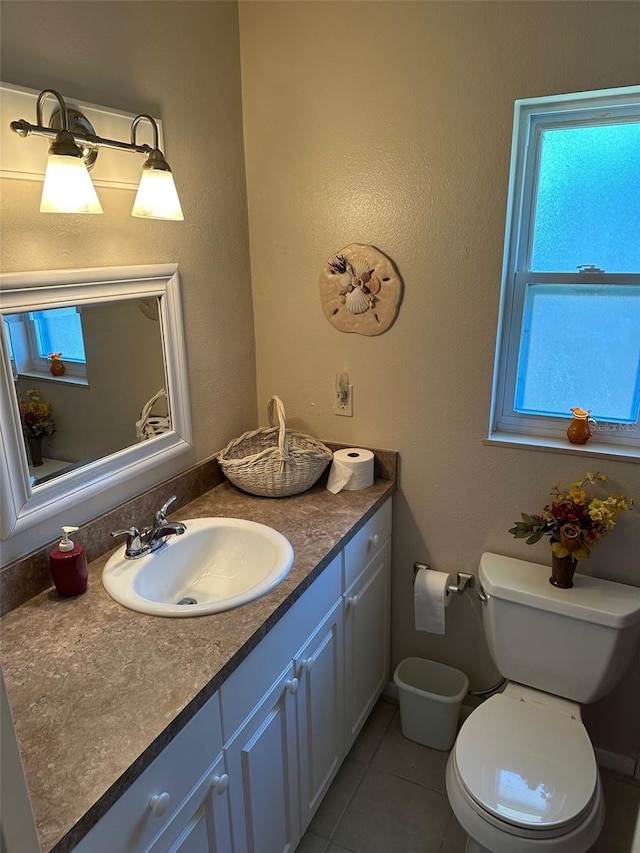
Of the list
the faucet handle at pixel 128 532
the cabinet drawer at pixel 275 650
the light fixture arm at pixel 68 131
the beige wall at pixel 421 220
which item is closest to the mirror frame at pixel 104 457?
the faucet handle at pixel 128 532

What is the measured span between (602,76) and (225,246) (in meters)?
1.13

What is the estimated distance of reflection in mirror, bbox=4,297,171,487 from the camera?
1.30m

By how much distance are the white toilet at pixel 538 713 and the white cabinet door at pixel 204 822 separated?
1.95 feet

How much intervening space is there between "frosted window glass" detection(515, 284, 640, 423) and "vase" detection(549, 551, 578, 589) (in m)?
0.44

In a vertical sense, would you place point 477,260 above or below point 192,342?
above

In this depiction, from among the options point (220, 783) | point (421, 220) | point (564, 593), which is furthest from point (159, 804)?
point (421, 220)

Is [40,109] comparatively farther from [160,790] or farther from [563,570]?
[563,570]

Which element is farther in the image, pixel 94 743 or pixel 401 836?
pixel 401 836

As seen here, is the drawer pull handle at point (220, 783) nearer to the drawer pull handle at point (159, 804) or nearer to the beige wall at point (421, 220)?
the drawer pull handle at point (159, 804)

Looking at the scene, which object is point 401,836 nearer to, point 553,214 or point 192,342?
point 192,342

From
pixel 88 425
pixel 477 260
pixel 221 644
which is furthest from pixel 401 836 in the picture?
pixel 477 260

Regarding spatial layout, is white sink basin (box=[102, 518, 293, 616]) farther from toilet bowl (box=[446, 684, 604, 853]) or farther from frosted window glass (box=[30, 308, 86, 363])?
toilet bowl (box=[446, 684, 604, 853])

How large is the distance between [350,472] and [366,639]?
56 cm

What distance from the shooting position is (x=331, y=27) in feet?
5.60
